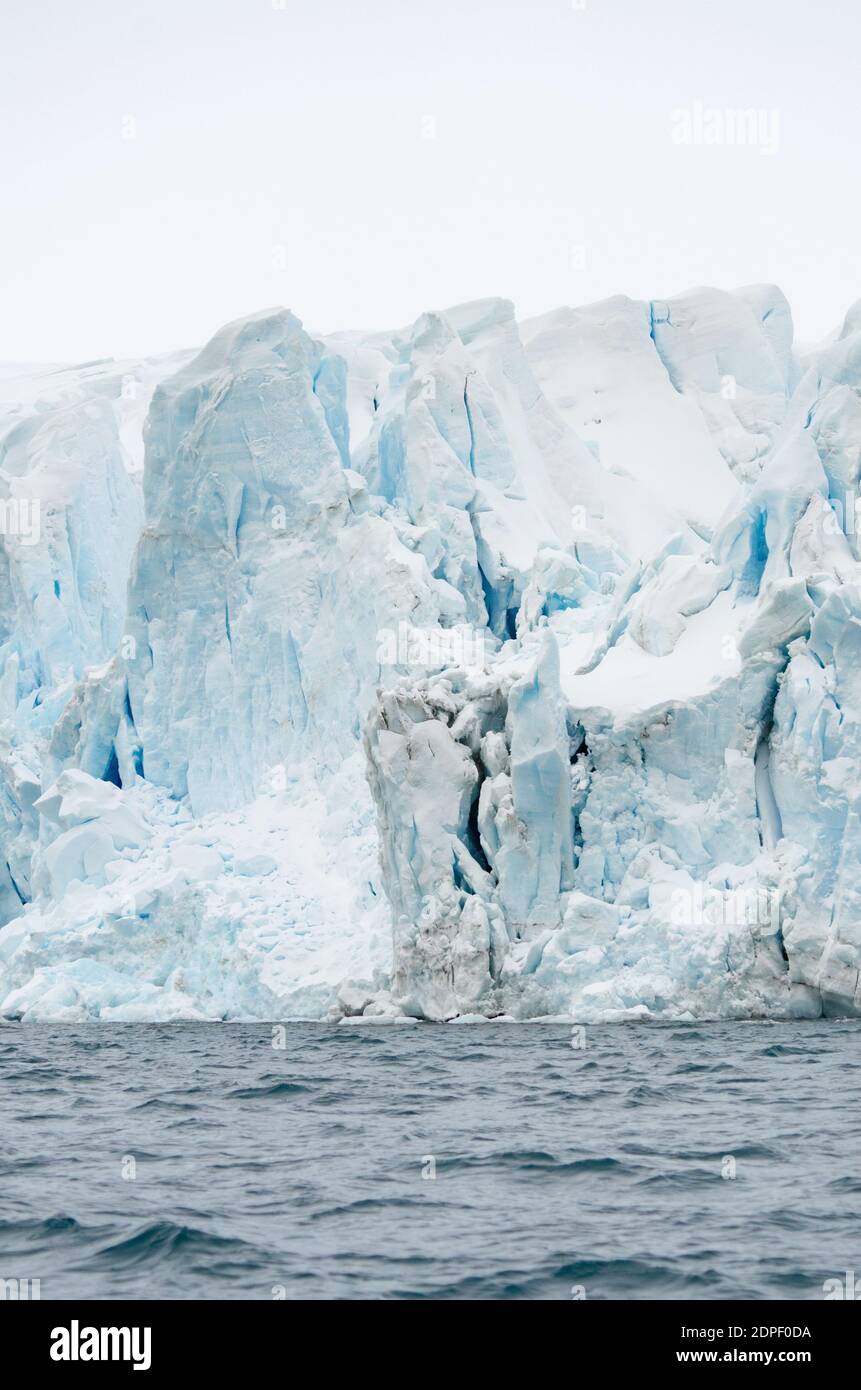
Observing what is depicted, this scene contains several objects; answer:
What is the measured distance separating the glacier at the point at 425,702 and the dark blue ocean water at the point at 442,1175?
5.16 meters

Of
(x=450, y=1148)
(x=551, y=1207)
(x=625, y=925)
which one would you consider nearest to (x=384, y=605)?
(x=625, y=925)

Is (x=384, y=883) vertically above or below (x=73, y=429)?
below

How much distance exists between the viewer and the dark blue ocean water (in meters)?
6.91

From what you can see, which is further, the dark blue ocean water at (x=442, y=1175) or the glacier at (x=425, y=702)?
the glacier at (x=425, y=702)

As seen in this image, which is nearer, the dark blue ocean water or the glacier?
the dark blue ocean water

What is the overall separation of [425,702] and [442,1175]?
47.1 ft

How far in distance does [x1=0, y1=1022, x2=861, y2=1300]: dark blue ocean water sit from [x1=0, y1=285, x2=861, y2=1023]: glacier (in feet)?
16.9

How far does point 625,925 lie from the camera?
21469mm

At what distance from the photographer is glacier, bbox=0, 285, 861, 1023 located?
70.3ft

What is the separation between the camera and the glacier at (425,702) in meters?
21.4

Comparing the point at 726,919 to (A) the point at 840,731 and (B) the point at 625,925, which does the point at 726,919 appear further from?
(A) the point at 840,731
